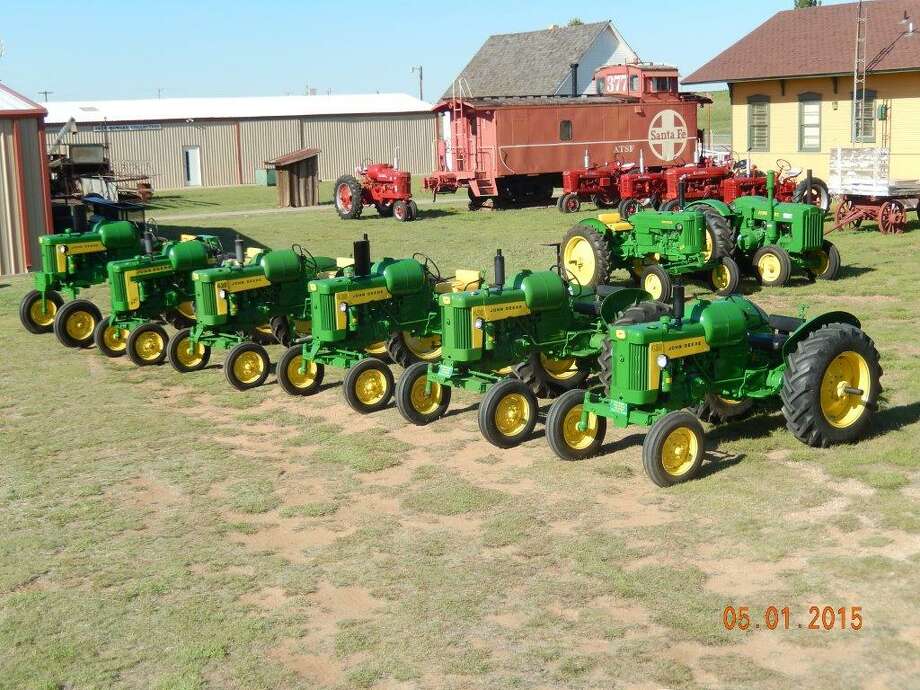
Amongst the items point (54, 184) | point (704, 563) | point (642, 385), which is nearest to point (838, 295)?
point (642, 385)

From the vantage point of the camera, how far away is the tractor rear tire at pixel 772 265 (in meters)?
15.9

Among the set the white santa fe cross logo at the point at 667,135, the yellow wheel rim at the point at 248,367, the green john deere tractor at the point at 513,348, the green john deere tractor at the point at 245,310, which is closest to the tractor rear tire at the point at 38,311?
the green john deere tractor at the point at 245,310

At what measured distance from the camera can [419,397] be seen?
34.8ft

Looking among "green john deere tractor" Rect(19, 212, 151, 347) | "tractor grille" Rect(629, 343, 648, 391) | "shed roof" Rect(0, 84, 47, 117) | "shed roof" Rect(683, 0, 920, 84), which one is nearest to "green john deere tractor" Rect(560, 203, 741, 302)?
"green john deere tractor" Rect(19, 212, 151, 347)

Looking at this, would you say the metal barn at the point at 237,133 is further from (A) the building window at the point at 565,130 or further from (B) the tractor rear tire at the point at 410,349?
(B) the tractor rear tire at the point at 410,349

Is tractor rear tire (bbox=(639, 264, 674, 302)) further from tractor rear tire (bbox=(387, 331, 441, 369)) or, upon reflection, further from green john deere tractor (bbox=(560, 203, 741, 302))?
tractor rear tire (bbox=(387, 331, 441, 369))

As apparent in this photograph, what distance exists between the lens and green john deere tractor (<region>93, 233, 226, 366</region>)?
13.4m

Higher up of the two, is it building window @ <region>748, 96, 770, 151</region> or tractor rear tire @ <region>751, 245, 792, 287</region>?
building window @ <region>748, 96, 770, 151</region>

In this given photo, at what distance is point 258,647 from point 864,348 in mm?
5359

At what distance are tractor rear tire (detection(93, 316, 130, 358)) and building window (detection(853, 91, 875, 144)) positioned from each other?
1919cm

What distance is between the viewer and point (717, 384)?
29.8 feet

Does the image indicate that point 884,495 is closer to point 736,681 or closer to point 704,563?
point 704,563

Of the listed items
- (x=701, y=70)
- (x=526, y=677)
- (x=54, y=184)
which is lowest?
(x=526, y=677)

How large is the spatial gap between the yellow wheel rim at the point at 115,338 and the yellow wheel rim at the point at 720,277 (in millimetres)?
7739
